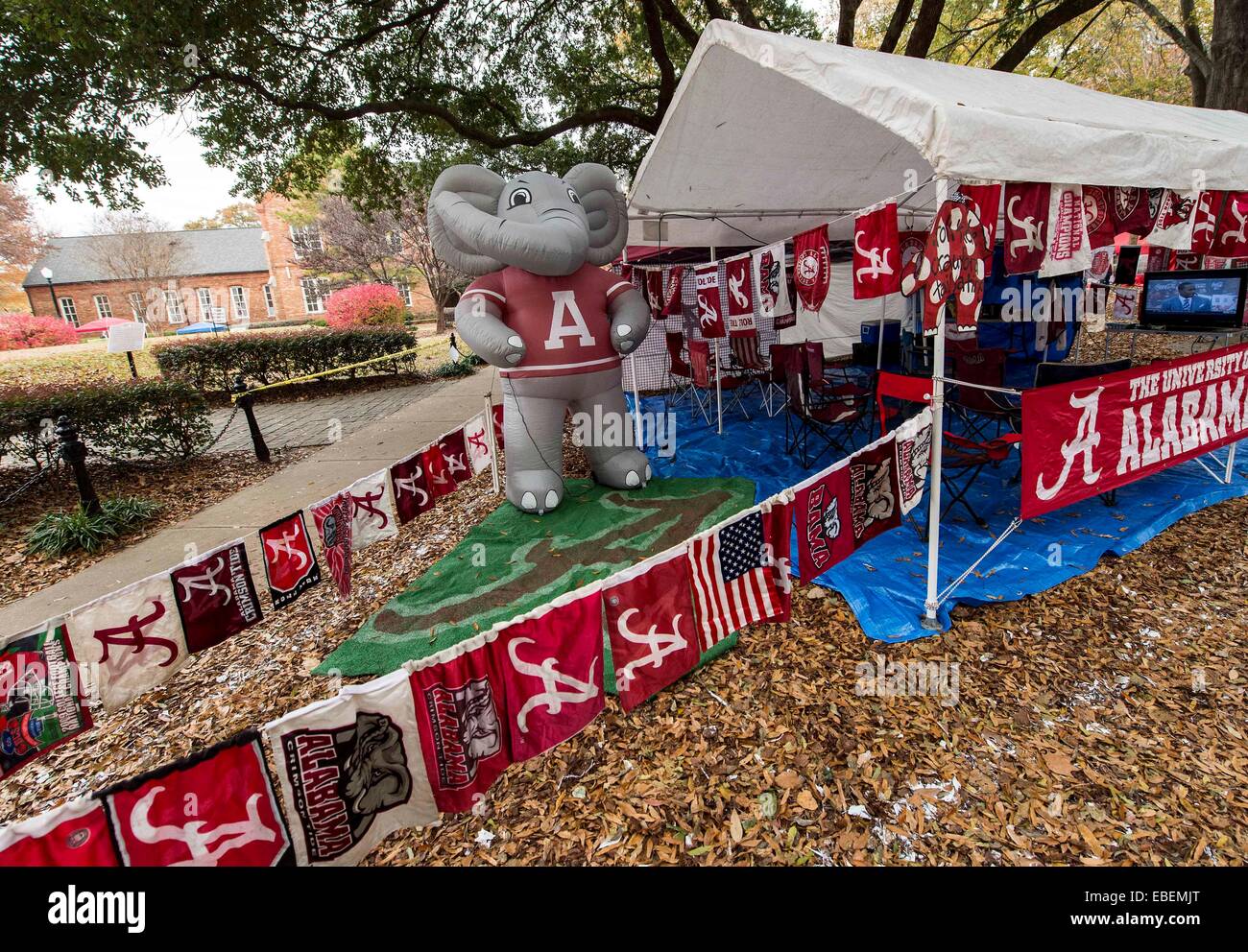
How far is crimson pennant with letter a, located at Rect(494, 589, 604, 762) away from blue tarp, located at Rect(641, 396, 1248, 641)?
2034 mm

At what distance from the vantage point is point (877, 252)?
3959 mm

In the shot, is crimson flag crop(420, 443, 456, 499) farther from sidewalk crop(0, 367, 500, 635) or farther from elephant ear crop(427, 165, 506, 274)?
elephant ear crop(427, 165, 506, 274)

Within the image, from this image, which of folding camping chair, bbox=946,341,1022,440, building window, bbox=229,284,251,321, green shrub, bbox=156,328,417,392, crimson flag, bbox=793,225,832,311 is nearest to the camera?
crimson flag, bbox=793,225,832,311

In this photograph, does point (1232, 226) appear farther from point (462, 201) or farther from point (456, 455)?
point (456, 455)

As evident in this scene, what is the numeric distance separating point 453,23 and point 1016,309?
443 inches

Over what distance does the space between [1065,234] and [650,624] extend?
12.1ft

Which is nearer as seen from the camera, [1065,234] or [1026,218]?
[1026,218]

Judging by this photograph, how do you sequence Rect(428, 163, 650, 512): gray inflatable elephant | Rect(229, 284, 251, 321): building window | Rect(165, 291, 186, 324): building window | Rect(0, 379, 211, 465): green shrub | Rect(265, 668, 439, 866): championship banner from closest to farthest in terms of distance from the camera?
Rect(265, 668, 439, 866): championship banner < Rect(428, 163, 650, 512): gray inflatable elephant < Rect(0, 379, 211, 465): green shrub < Rect(165, 291, 186, 324): building window < Rect(229, 284, 251, 321): building window

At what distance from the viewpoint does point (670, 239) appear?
30.9 feet

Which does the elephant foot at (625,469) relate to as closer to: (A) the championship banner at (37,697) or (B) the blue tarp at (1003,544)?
(B) the blue tarp at (1003,544)

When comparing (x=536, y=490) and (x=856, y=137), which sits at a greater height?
(x=856, y=137)

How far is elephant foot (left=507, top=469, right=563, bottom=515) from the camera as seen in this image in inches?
235

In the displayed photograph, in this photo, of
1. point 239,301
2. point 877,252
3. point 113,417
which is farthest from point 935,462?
point 239,301

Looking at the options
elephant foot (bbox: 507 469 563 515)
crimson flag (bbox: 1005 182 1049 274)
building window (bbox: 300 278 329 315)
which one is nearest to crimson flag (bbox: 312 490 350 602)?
elephant foot (bbox: 507 469 563 515)
